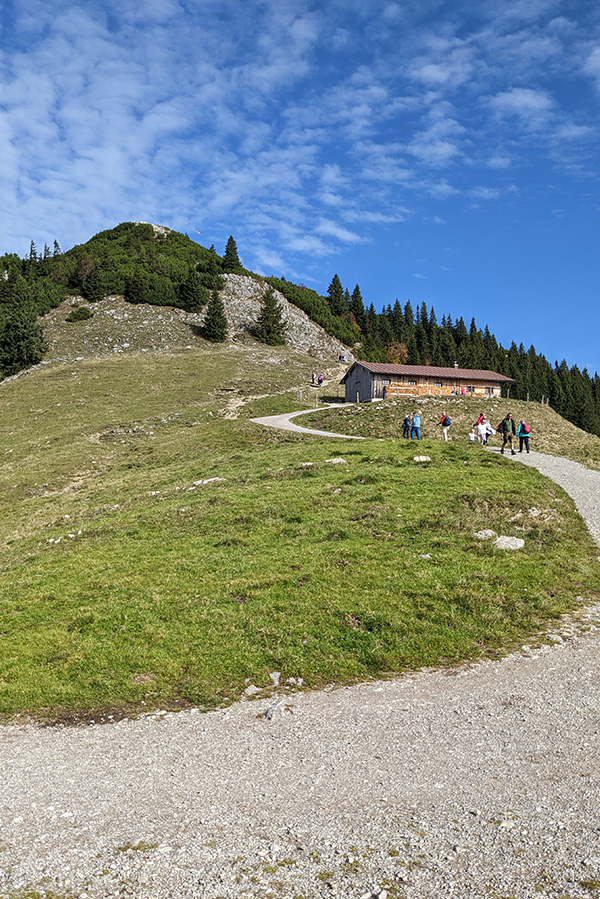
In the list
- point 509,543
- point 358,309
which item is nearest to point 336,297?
point 358,309

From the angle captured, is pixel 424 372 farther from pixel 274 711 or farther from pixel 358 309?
pixel 358 309

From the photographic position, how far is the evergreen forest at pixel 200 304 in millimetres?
94750

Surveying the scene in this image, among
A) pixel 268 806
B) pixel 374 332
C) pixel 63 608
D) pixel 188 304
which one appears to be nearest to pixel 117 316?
pixel 188 304

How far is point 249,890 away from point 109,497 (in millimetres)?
23684

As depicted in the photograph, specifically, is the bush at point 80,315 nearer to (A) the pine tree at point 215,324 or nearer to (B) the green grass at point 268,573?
(A) the pine tree at point 215,324

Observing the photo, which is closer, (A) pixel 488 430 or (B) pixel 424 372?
(A) pixel 488 430

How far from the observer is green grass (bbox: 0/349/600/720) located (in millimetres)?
10461

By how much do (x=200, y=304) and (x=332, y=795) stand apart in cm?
10727

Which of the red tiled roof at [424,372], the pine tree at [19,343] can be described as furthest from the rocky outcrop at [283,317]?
the red tiled roof at [424,372]

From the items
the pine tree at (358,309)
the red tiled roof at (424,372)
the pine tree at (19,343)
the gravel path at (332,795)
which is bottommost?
the gravel path at (332,795)

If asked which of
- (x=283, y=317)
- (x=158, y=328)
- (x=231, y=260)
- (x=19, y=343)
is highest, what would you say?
(x=231, y=260)

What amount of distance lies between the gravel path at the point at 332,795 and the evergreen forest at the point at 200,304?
7950 centimetres

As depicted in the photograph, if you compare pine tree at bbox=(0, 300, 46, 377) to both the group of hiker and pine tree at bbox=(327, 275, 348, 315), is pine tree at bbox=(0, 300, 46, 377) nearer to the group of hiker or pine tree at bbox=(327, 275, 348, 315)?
the group of hiker

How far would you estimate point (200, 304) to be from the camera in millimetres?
106062
